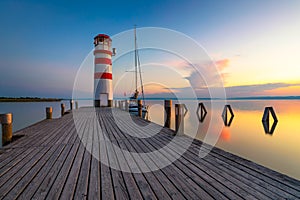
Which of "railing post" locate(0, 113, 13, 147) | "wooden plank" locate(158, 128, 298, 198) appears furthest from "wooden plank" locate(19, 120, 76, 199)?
"wooden plank" locate(158, 128, 298, 198)

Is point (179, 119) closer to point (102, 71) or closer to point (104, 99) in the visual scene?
point (102, 71)

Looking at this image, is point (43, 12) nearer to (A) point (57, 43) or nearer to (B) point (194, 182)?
(A) point (57, 43)

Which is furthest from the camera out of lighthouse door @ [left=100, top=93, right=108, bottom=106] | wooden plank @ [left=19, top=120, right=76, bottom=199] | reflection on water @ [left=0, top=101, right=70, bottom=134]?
lighthouse door @ [left=100, top=93, right=108, bottom=106]

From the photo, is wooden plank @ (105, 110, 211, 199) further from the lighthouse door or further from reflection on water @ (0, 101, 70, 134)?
reflection on water @ (0, 101, 70, 134)

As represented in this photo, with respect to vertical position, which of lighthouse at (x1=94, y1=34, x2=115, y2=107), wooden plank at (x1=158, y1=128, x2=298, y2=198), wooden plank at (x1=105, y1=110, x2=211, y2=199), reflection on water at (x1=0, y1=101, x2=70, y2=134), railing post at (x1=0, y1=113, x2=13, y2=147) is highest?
lighthouse at (x1=94, y1=34, x2=115, y2=107)

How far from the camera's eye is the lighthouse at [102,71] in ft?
45.8

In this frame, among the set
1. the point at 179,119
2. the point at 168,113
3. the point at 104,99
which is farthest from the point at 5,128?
the point at 104,99

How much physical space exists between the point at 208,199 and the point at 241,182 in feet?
2.11

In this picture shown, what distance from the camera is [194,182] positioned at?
189 centimetres

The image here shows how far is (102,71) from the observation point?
550 inches

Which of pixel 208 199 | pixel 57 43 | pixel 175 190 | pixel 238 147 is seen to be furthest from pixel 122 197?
pixel 57 43

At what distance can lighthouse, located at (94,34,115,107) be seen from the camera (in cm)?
1395

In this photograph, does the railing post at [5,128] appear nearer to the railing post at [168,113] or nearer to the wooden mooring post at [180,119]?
the wooden mooring post at [180,119]

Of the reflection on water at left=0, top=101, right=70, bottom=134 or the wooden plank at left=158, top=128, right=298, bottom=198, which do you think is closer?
the wooden plank at left=158, top=128, right=298, bottom=198
